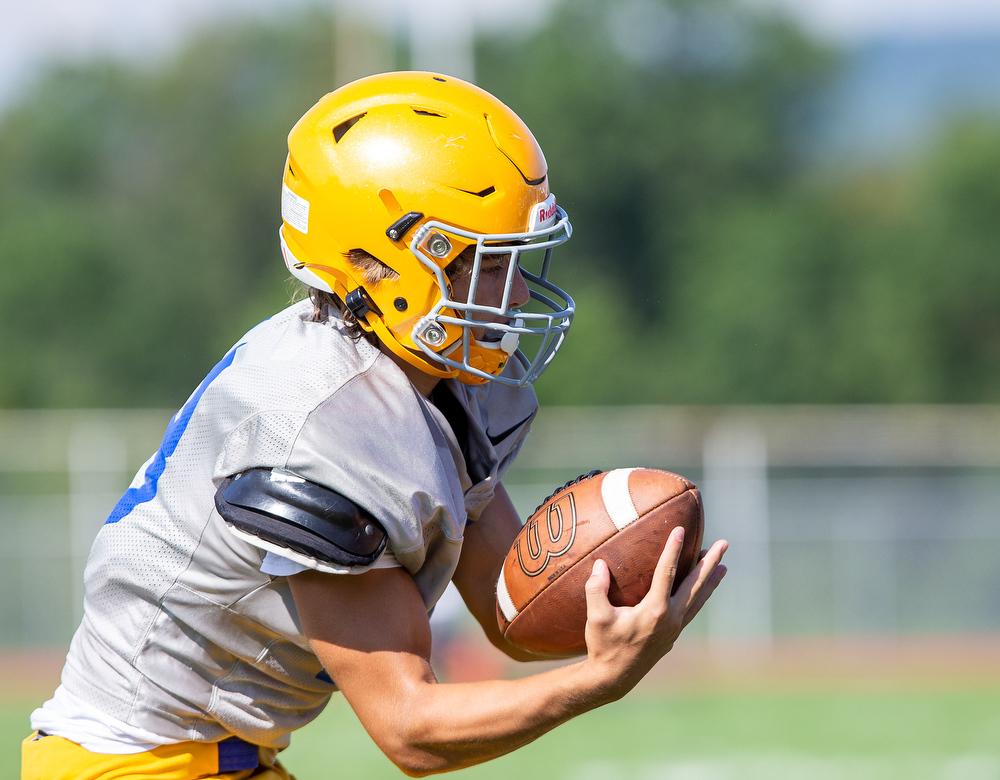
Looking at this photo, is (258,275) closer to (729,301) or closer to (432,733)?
(729,301)

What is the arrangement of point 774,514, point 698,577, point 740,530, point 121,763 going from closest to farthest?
1. point 698,577
2. point 121,763
3. point 740,530
4. point 774,514

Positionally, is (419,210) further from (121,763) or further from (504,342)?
Answer: (121,763)

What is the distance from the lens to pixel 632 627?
75.1 inches

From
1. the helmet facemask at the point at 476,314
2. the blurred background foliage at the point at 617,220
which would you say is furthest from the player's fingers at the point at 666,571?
the blurred background foliage at the point at 617,220

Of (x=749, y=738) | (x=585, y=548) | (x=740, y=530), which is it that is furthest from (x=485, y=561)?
(x=740, y=530)

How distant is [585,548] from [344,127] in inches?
36.7

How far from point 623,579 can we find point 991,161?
22.9 metres

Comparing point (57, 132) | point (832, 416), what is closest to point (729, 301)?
point (832, 416)

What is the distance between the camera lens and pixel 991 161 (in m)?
22.7

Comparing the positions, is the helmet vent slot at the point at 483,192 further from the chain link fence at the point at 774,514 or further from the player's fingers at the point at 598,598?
the chain link fence at the point at 774,514

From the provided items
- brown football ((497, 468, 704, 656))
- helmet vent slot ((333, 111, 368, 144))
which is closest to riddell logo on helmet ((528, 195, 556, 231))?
helmet vent slot ((333, 111, 368, 144))

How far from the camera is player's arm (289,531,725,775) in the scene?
1926 millimetres

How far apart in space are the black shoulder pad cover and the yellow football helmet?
1.51 ft

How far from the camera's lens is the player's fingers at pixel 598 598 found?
191 centimetres
